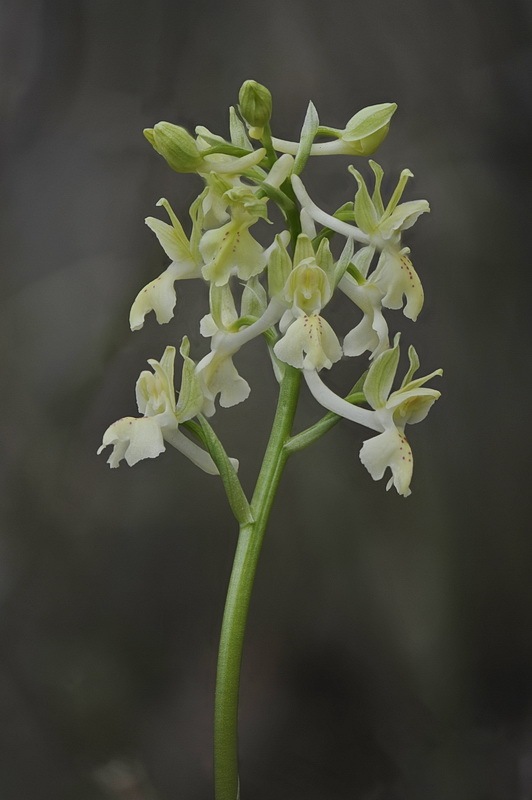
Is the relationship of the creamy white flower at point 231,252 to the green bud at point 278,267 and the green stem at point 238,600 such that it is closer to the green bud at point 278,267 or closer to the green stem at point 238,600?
the green bud at point 278,267

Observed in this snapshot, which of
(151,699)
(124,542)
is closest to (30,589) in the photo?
(124,542)

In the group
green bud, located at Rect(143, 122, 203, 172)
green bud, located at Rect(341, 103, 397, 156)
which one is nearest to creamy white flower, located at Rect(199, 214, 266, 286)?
green bud, located at Rect(143, 122, 203, 172)

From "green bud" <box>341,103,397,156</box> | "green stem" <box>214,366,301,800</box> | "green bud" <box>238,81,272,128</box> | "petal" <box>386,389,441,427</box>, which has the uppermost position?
"green bud" <box>238,81,272,128</box>

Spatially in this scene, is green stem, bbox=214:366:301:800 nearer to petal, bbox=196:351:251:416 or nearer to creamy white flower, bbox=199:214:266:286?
petal, bbox=196:351:251:416

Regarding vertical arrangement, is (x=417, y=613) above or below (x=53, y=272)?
below

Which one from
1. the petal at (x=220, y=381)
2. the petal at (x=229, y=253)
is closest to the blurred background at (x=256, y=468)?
the petal at (x=220, y=381)

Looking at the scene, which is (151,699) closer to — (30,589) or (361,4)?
(30,589)
